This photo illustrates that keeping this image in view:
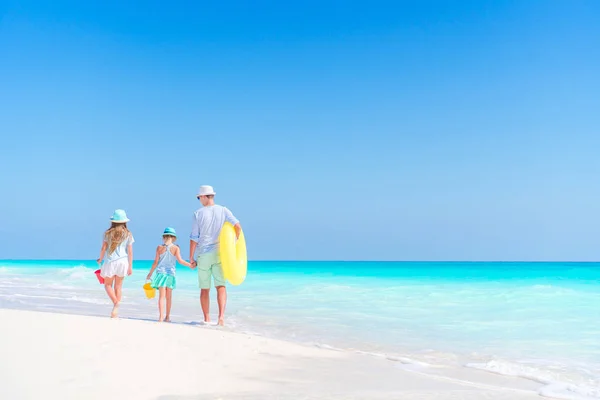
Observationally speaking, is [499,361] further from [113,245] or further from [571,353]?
[113,245]

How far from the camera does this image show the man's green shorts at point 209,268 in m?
6.90

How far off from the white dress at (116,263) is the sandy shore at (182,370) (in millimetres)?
1126

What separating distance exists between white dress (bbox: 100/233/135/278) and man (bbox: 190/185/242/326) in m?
0.80

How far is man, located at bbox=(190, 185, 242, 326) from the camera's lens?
6902 millimetres

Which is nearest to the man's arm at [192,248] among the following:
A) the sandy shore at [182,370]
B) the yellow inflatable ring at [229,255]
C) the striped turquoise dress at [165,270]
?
the striped turquoise dress at [165,270]

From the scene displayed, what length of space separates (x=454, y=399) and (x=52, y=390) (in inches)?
105

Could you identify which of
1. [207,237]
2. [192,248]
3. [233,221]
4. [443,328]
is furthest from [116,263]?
[443,328]

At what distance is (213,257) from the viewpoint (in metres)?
6.89

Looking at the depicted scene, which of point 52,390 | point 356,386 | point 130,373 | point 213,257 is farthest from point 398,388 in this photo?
point 213,257

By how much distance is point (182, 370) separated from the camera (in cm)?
428

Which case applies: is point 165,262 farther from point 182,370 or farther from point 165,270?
point 182,370

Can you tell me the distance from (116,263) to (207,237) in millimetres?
1070

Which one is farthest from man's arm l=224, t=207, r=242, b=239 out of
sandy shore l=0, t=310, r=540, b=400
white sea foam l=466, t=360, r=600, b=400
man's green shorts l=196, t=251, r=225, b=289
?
white sea foam l=466, t=360, r=600, b=400

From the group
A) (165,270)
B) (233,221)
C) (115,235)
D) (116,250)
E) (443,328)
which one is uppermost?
(233,221)
